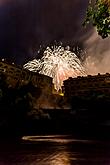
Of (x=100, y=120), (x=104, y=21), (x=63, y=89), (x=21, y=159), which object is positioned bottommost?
(x=21, y=159)

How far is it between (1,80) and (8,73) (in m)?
6.31

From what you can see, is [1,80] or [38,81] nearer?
[1,80]

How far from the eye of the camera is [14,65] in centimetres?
4828

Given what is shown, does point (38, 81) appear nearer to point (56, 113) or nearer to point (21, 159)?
point (56, 113)

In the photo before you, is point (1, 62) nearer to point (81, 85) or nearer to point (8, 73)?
point (8, 73)

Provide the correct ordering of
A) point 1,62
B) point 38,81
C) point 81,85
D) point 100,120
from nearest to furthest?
point 100,120 → point 1,62 → point 38,81 → point 81,85

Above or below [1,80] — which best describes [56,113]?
below

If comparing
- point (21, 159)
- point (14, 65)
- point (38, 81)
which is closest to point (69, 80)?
point (38, 81)

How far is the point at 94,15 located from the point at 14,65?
1433 inches

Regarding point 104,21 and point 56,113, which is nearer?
point 104,21

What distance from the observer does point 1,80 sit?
40438 millimetres

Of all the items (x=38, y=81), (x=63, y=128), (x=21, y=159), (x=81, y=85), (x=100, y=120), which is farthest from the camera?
(x=81, y=85)

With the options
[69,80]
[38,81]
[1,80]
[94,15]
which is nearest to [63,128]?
[1,80]

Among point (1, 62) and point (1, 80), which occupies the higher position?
point (1, 62)
